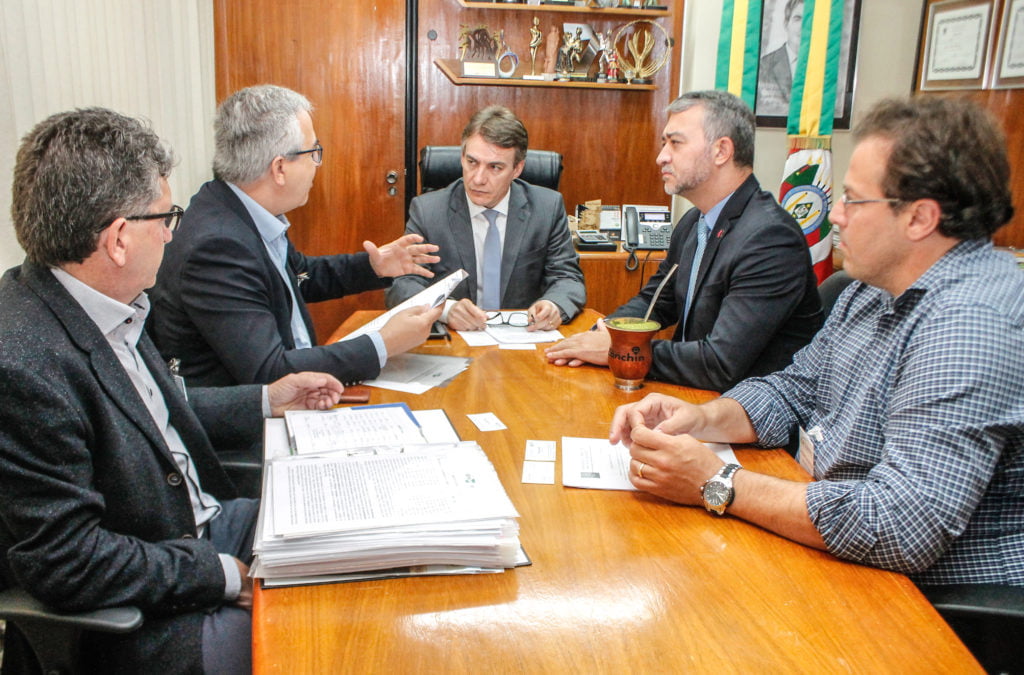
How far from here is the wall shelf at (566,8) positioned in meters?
3.73

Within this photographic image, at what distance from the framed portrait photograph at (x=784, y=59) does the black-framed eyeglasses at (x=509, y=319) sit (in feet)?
7.17

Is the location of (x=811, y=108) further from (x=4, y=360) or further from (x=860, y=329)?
(x=4, y=360)

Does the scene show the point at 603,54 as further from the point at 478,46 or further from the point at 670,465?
the point at 670,465

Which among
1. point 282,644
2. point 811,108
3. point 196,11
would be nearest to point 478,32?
point 196,11

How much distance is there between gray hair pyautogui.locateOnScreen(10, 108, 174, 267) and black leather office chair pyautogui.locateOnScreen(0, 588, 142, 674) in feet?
1.60

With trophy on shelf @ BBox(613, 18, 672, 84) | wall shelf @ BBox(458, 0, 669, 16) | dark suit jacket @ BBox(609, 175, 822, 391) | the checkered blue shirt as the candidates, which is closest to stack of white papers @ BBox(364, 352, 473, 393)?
dark suit jacket @ BBox(609, 175, 822, 391)

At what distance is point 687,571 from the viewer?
1.01 meters

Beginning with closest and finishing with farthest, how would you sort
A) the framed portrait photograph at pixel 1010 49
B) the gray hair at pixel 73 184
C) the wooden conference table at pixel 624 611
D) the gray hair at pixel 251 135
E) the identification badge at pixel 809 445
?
the wooden conference table at pixel 624 611 → the gray hair at pixel 73 184 → the identification badge at pixel 809 445 → the gray hair at pixel 251 135 → the framed portrait photograph at pixel 1010 49

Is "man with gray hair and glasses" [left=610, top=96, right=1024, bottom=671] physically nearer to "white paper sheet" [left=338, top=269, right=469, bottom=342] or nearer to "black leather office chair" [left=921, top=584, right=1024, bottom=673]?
"black leather office chair" [left=921, top=584, right=1024, bottom=673]

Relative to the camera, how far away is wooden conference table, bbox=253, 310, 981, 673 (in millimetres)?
832

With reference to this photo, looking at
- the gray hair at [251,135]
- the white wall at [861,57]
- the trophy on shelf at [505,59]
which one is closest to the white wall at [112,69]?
the gray hair at [251,135]

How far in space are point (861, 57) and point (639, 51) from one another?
114 cm

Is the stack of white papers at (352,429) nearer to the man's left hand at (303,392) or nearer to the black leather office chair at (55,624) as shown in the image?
the man's left hand at (303,392)

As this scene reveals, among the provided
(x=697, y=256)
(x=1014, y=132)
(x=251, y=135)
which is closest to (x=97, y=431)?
(x=251, y=135)
